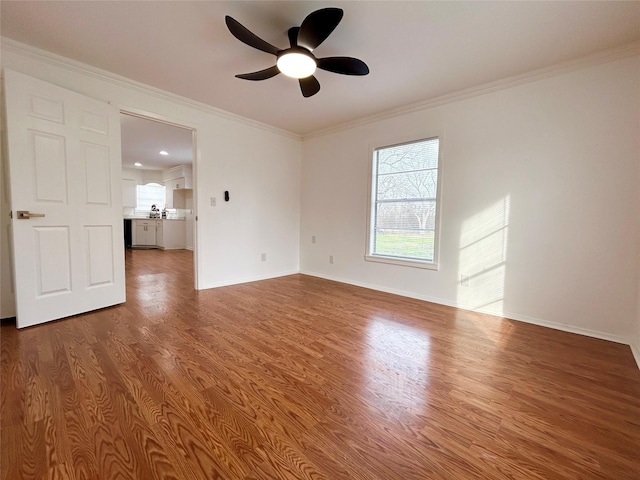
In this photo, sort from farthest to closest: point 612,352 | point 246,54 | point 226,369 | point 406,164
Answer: point 406,164 → point 246,54 → point 612,352 → point 226,369

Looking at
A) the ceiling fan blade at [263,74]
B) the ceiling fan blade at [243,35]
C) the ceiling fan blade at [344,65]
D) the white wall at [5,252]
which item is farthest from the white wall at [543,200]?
the white wall at [5,252]

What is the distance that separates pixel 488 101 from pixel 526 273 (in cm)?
182

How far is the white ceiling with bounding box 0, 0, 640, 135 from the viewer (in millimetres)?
1822

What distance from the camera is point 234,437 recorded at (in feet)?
3.88

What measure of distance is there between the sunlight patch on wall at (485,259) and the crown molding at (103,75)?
338 cm

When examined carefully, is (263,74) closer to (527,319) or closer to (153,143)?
(527,319)

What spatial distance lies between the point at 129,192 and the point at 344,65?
27.8ft

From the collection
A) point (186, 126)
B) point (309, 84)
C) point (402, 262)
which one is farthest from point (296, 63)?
point (402, 262)

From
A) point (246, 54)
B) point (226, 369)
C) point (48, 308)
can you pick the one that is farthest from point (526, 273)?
point (48, 308)

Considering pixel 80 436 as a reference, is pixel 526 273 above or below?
above

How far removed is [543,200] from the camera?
2.53m

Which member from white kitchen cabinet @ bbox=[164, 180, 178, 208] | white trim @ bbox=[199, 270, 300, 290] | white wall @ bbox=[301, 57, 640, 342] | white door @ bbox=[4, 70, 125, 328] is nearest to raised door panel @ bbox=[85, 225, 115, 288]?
white door @ bbox=[4, 70, 125, 328]

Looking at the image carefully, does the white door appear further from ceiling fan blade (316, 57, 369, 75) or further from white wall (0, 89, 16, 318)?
ceiling fan blade (316, 57, 369, 75)

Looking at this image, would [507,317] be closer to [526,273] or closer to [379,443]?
[526,273]
